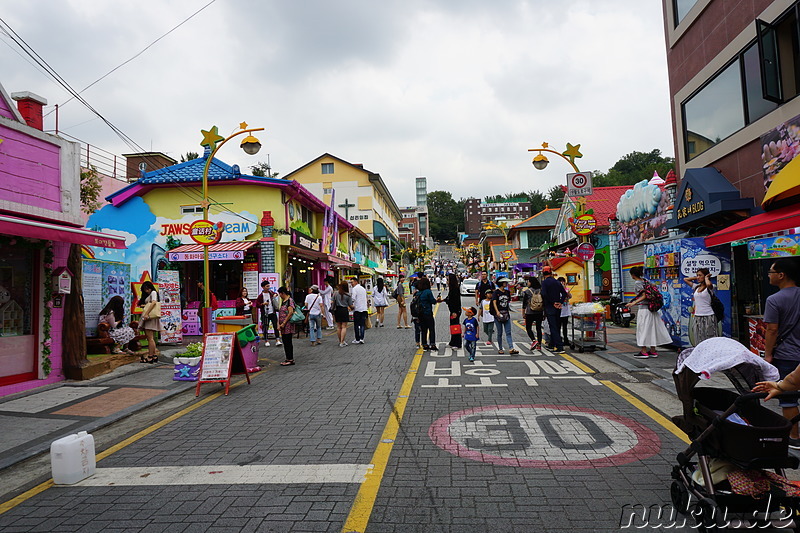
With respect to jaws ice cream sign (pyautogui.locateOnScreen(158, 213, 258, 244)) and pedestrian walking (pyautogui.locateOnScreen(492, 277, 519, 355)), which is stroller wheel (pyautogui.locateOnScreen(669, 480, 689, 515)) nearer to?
pedestrian walking (pyautogui.locateOnScreen(492, 277, 519, 355))

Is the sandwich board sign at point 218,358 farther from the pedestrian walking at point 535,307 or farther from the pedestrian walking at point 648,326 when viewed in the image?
the pedestrian walking at point 648,326

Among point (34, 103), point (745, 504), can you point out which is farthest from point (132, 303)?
point (745, 504)

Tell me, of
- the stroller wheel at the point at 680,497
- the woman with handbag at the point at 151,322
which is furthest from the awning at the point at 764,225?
the woman with handbag at the point at 151,322

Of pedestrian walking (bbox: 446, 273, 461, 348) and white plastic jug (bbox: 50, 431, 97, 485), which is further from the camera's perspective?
pedestrian walking (bbox: 446, 273, 461, 348)

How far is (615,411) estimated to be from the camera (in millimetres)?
6273

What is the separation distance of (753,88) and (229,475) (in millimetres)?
11384

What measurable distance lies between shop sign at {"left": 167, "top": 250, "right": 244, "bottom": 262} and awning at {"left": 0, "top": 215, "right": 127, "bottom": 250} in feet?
24.2

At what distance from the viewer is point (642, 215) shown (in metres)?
16.5

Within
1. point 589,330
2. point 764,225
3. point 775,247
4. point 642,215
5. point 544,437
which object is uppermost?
point 642,215

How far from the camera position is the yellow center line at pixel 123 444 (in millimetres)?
4200

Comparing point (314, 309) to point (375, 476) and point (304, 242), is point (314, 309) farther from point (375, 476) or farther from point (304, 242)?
point (375, 476)

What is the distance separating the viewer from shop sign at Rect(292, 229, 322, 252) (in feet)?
65.4

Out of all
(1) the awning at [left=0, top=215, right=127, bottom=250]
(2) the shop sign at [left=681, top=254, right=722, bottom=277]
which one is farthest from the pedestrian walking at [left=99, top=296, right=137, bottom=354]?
(2) the shop sign at [left=681, top=254, right=722, bottom=277]

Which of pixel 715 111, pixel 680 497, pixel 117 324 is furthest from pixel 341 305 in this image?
pixel 680 497
